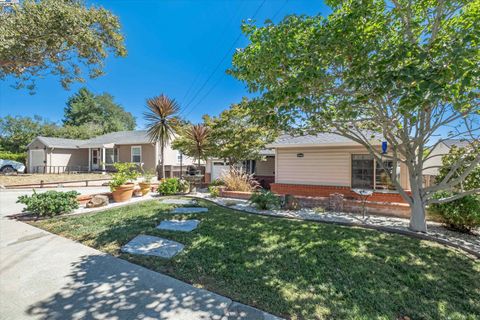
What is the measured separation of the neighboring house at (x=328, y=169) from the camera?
9.20 m

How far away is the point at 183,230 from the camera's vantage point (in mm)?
5188

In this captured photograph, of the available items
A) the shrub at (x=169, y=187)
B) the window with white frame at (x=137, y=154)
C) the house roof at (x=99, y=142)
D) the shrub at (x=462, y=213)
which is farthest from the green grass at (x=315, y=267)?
the house roof at (x=99, y=142)

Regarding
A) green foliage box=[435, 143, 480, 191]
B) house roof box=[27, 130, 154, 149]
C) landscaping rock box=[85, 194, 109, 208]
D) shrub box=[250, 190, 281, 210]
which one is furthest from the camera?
house roof box=[27, 130, 154, 149]

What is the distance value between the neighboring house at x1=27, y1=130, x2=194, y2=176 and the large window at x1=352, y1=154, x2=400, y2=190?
520 inches

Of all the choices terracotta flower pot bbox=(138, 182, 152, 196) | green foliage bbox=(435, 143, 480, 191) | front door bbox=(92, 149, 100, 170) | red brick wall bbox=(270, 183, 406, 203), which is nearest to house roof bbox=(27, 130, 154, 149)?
front door bbox=(92, 149, 100, 170)

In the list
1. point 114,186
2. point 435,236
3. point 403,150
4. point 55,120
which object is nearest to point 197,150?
point 114,186

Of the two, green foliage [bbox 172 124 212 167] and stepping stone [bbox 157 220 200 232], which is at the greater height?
green foliage [bbox 172 124 212 167]

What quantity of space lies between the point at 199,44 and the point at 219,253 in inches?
482

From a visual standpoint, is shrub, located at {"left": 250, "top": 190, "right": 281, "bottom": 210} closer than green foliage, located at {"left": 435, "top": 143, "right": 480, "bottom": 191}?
No

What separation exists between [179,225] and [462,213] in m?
7.03

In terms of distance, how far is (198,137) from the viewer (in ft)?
37.2

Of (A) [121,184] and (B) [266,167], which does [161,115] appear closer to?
(A) [121,184]

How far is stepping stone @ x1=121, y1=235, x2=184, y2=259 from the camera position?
4004 mm

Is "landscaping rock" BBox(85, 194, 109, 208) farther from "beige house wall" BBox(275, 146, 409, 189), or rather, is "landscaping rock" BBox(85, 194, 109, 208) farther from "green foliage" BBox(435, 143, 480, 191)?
"green foliage" BBox(435, 143, 480, 191)
